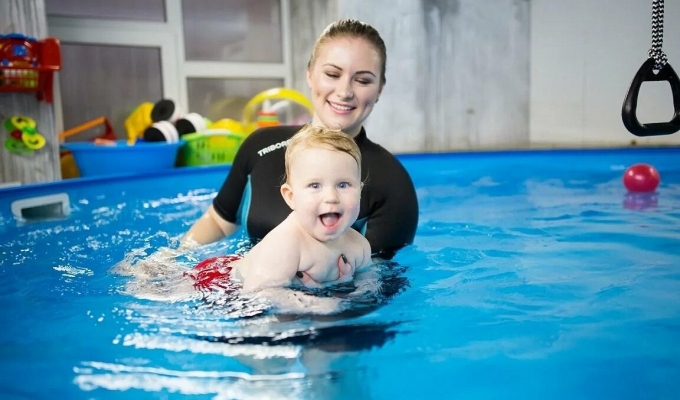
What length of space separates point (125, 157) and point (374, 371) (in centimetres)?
422

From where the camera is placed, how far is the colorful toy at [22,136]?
468cm

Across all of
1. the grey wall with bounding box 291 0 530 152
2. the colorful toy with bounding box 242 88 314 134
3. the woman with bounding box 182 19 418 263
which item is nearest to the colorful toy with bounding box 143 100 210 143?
the colorful toy with bounding box 242 88 314 134

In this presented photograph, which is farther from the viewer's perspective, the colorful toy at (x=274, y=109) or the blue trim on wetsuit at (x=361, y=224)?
the colorful toy at (x=274, y=109)

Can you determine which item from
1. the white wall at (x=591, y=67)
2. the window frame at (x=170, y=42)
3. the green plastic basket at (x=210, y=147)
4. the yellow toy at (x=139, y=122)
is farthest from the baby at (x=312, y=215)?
the white wall at (x=591, y=67)

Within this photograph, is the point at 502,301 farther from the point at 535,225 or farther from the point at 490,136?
the point at 490,136

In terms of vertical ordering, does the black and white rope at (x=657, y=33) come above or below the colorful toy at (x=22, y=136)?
above

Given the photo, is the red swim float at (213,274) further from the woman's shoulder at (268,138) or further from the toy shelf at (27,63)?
the toy shelf at (27,63)

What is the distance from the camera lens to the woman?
6.72ft

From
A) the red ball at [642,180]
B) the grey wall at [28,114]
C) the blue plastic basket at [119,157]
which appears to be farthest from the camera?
the blue plastic basket at [119,157]

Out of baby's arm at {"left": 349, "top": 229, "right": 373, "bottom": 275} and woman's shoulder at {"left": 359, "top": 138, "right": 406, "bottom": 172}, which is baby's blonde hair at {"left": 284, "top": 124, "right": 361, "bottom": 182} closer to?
baby's arm at {"left": 349, "top": 229, "right": 373, "bottom": 275}

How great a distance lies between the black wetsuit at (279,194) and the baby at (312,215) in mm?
401

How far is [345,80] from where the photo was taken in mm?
2041

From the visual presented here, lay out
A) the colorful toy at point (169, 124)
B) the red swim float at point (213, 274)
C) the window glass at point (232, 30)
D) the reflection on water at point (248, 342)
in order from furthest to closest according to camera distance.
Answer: the window glass at point (232, 30) → the colorful toy at point (169, 124) → the red swim float at point (213, 274) → the reflection on water at point (248, 342)

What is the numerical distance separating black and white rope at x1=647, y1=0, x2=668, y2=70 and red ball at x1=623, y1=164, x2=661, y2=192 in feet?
8.59
